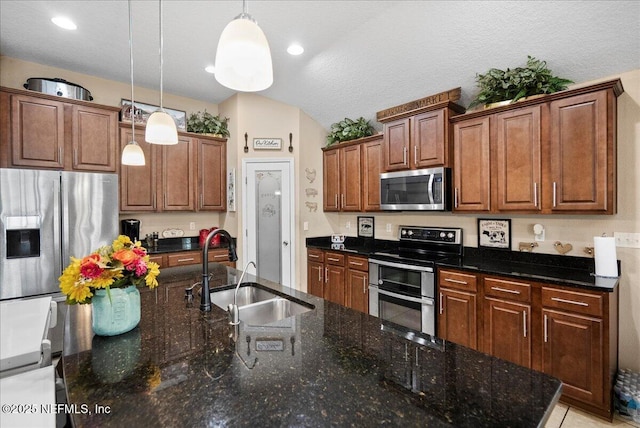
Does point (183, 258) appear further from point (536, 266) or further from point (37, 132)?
point (536, 266)

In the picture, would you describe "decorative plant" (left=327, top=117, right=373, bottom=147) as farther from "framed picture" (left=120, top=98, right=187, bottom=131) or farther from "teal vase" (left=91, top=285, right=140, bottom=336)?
"teal vase" (left=91, top=285, right=140, bottom=336)

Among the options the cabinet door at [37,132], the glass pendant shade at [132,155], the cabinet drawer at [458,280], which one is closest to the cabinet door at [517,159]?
the cabinet drawer at [458,280]

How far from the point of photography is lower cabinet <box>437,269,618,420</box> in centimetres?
202

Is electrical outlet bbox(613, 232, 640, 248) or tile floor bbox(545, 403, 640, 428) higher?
electrical outlet bbox(613, 232, 640, 248)

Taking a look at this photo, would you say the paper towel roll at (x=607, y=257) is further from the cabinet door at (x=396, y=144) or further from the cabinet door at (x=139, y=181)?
the cabinet door at (x=139, y=181)

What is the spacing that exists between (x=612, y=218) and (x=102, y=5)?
172 inches

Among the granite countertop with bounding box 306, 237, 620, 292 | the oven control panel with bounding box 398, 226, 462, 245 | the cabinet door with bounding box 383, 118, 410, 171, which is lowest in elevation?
the granite countertop with bounding box 306, 237, 620, 292

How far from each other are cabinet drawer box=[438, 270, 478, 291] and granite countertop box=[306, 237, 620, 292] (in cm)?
7

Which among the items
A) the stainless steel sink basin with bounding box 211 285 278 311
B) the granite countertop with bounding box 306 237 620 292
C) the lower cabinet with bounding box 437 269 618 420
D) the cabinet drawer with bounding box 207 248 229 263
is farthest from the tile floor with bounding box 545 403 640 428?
the cabinet drawer with bounding box 207 248 229 263

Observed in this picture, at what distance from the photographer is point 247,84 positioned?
1.13 m

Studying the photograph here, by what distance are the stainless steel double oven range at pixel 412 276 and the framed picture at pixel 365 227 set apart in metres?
0.59

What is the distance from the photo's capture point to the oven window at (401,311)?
117 inches

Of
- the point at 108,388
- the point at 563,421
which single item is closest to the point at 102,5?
the point at 108,388

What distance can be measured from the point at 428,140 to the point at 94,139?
359cm
